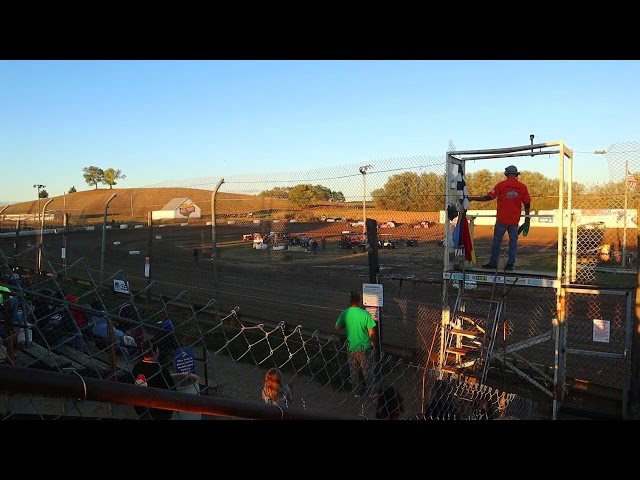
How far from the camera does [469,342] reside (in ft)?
23.2

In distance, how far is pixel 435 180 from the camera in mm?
7402

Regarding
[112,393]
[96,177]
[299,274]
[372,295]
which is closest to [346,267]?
[299,274]

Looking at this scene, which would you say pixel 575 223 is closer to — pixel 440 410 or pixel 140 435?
pixel 440 410

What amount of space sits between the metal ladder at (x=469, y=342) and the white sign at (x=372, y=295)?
0.93 m

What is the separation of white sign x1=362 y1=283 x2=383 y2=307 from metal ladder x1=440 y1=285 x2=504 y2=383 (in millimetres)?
934

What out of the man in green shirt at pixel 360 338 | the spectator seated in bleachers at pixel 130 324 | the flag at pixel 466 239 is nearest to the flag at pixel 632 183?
the flag at pixel 466 239

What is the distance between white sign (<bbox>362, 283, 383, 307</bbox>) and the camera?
6.81 m

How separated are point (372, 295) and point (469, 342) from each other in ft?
5.03

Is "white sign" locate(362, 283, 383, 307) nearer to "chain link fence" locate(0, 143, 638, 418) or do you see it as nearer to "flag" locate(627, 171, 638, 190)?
"chain link fence" locate(0, 143, 638, 418)

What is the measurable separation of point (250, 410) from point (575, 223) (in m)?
5.91

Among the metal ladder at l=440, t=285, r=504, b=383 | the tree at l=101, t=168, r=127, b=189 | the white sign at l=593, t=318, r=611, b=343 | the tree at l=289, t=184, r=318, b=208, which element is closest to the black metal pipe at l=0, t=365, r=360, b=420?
the metal ladder at l=440, t=285, r=504, b=383
